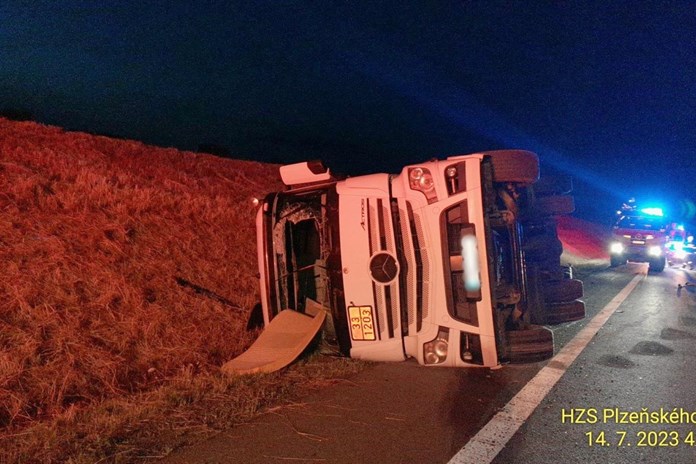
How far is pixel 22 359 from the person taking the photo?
179 inches

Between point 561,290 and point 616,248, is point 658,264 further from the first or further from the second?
point 561,290

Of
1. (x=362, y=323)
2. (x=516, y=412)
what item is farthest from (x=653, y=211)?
(x=362, y=323)

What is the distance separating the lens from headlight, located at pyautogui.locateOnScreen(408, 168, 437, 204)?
174 inches

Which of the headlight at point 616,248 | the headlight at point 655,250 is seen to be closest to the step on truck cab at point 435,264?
the headlight at point 655,250

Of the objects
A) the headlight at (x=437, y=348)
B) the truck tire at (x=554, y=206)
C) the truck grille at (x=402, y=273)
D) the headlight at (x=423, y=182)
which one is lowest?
the headlight at (x=437, y=348)

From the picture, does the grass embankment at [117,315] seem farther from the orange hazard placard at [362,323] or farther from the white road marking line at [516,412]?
the white road marking line at [516,412]

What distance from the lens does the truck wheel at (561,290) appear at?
5.87 meters

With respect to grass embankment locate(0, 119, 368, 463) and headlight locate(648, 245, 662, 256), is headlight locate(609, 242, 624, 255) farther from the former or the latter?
grass embankment locate(0, 119, 368, 463)

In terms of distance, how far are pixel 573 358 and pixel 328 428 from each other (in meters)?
3.10

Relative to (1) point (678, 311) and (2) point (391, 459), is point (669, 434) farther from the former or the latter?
(1) point (678, 311)

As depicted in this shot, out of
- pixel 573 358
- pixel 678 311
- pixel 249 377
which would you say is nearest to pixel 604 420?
pixel 573 358

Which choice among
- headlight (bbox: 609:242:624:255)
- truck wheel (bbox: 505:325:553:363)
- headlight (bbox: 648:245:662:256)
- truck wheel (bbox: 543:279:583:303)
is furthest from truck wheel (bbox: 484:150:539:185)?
headlight (bbox: 609:242:624:255)

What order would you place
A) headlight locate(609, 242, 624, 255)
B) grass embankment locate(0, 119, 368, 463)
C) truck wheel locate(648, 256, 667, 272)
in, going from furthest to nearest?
headlight locate(609, 242, 624, 255) → truck wheel locate(648, 256, 667, 272) → grass embankment locate(0, 119, 368, 463)

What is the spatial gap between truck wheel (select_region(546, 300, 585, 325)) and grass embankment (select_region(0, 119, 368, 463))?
2393mm
